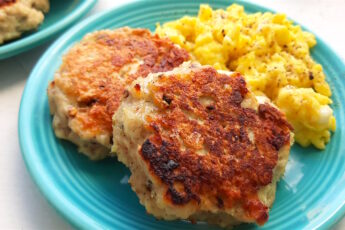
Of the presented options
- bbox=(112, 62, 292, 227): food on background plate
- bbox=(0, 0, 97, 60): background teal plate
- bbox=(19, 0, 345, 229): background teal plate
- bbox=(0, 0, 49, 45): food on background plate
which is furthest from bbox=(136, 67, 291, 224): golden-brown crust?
bbox=(0, 0, 49, 45): food on background plate

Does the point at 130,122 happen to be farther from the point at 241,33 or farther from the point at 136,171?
the point at 241,33

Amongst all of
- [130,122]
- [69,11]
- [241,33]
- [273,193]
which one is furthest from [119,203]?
[69,11]

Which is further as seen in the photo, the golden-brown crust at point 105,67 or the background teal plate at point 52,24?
the background teal plate at point 52,24

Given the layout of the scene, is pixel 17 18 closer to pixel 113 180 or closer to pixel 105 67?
pixel 105 67

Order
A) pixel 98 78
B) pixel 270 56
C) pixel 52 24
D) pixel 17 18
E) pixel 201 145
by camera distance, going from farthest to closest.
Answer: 1. pixel 52 24
2. pixel 17 18
3. pixel 270 56
4. pixel 98 78
5. pixel 201 145

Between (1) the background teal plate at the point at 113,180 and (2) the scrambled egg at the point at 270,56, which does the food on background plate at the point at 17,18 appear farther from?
(2) the scrambled egg at the point at 270,56

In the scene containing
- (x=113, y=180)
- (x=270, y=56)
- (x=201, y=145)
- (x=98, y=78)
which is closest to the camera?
(x=201, y=145)

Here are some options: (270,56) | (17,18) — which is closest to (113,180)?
(270,56)

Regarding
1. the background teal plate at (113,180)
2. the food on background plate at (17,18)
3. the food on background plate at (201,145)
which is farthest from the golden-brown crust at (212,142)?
the food on background plate at (17,18)
